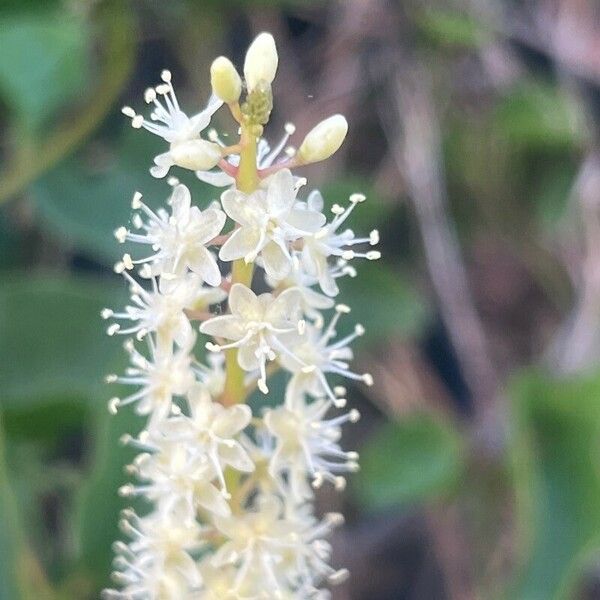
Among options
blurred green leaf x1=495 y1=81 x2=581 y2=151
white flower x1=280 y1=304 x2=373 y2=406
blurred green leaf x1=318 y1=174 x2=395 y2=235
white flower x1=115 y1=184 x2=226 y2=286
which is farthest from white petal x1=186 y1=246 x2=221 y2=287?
blurred green leaf x1=495 y1=81 x2=581 y2=151

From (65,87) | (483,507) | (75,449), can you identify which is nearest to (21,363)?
(75,449)

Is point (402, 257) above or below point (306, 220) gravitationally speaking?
above

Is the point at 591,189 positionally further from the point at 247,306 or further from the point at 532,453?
the point at 247,306

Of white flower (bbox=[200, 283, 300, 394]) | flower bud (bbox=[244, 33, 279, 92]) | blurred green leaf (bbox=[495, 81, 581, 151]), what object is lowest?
white flower (bbox=[200, 283, 300, 394])

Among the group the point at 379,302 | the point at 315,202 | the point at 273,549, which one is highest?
the point at 379,302

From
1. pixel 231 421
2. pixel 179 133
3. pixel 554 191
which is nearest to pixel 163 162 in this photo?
pixel 179 133

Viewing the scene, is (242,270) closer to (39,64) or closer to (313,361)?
(313,361)

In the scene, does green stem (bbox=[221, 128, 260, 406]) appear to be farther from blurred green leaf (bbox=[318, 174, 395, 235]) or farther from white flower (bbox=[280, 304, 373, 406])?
blurred green leaf (bbox=[318, 174, 395, 235])

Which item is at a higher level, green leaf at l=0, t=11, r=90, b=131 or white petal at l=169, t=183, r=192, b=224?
green leaf at l=0, t=11, r=90, b=131
